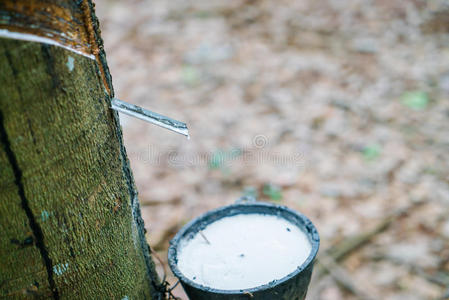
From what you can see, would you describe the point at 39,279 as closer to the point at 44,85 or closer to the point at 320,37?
the point at 44,85

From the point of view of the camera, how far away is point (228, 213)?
141 centimetres

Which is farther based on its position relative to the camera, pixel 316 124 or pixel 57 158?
pixel 316 124

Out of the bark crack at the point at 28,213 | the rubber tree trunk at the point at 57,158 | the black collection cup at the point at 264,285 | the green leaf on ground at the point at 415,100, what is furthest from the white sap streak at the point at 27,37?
the green leaf on ground at the point at 415,100

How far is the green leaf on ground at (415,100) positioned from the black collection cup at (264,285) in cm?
258

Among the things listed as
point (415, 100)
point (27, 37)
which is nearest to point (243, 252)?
point (27, 37)

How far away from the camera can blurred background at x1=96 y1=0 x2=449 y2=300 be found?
248 cm

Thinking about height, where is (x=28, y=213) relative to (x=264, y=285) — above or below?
above

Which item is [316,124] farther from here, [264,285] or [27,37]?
[27,37]

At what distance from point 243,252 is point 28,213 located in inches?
24.9

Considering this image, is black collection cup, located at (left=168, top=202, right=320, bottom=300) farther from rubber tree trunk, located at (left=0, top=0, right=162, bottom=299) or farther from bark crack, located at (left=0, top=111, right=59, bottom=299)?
bark crack, located at (left=0, top=111, right=59, bottom=299)

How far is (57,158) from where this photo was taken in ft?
2.83

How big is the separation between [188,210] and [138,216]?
5.25ft

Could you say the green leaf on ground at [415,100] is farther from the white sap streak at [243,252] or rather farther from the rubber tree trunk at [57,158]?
the rubber tree trunk at [57,158]

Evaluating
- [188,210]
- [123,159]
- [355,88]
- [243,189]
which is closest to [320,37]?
[355,88]
